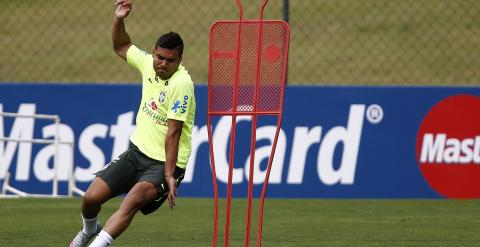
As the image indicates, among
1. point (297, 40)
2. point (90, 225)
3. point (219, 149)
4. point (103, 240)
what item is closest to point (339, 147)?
point (219, 149)

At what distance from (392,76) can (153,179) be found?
14.2 m

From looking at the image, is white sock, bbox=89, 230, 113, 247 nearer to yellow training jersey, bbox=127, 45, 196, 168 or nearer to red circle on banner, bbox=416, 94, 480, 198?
yellow training jersey, bbox=127, 45, 196, 168

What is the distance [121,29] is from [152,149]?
103cm

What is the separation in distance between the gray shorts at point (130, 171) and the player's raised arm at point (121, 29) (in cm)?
86

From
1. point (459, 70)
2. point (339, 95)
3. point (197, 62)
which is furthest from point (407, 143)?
point (197, 62)

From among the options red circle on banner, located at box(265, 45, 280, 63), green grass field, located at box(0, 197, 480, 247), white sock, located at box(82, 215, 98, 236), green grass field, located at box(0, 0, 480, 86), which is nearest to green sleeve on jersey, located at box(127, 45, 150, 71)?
red circle on banner, located at box(265, 45, 280, 63)

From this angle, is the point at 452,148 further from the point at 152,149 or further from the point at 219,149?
the point at 152,149

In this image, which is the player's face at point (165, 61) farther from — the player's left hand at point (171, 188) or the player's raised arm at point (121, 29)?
the player's left hand at point (171, 188)

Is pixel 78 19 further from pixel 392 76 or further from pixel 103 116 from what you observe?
pixel 103 116

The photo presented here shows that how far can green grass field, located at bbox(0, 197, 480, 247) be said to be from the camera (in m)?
11.6

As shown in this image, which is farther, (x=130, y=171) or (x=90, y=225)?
(x=90, y=225)

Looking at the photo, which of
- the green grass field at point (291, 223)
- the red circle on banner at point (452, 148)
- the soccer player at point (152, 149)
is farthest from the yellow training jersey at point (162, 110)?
the red circle on banner at point (452, 148)

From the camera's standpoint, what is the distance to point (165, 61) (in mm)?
9539

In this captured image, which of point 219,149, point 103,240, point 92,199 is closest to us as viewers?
point 103,240
